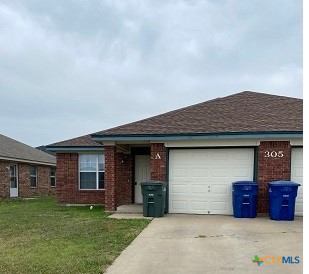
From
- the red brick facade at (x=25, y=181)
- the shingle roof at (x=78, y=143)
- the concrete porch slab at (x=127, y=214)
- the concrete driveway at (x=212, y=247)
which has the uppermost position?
the shingle roof at (x=78, y=143)

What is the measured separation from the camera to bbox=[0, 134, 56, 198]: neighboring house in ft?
64.4

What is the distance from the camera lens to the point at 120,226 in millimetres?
8508

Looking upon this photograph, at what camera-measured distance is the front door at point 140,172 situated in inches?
547

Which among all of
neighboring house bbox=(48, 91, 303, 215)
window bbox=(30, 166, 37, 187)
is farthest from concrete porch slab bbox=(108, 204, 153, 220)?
window bbox=(30, 166, 37, 187)

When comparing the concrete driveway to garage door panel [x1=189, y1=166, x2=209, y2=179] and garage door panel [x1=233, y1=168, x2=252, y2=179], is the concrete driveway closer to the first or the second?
garage door panel [x1=233, y1=168, x2=252, y2=179]

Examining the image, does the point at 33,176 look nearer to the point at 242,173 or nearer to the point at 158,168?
the point at 158,168

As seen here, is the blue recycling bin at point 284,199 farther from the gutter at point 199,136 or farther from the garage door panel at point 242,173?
the gutter at point 199,136

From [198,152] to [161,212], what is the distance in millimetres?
Answer: 2592

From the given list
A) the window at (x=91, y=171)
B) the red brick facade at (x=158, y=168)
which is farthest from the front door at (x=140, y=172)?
the window at (x=91, y=171)

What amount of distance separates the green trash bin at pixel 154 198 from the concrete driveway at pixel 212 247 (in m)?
0.94

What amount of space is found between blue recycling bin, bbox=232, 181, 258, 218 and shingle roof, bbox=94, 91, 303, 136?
187cm

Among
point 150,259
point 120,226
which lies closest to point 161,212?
point 120,226

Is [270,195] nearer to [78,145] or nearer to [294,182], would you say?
[294,182]

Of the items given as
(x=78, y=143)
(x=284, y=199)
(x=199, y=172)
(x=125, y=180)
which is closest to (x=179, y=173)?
(x=199, y=172)
